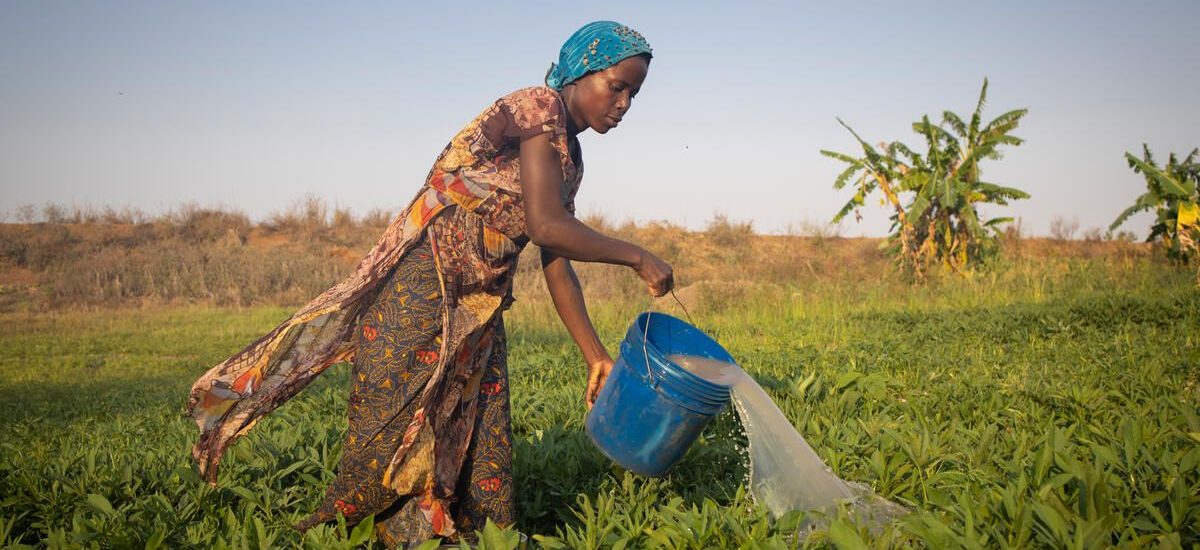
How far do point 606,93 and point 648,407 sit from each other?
2.86ft

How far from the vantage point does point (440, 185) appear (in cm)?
237

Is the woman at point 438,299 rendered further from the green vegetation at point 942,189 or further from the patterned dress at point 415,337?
the green vegetation at point 942,189

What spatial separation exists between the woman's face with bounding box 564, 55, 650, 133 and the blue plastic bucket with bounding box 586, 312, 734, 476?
1.87ft

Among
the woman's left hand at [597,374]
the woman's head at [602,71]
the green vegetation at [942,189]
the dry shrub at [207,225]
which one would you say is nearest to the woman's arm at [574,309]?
the woman's left hand at [597,374]

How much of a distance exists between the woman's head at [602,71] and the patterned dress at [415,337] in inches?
3.1

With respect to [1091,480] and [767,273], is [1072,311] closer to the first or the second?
[1091,480]

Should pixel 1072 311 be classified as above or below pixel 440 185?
below

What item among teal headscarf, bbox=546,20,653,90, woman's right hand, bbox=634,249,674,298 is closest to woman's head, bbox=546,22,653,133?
teal headscarf, bbox=546,20,653,90

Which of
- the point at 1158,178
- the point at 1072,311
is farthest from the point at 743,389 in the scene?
the point at 1158,178

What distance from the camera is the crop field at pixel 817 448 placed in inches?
82.7

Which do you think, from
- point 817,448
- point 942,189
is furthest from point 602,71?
point 942,189

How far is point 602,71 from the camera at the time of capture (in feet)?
7.41

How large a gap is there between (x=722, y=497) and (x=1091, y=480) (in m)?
1.35

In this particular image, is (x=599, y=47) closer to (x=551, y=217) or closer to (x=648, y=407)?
(x=551, y=217)
